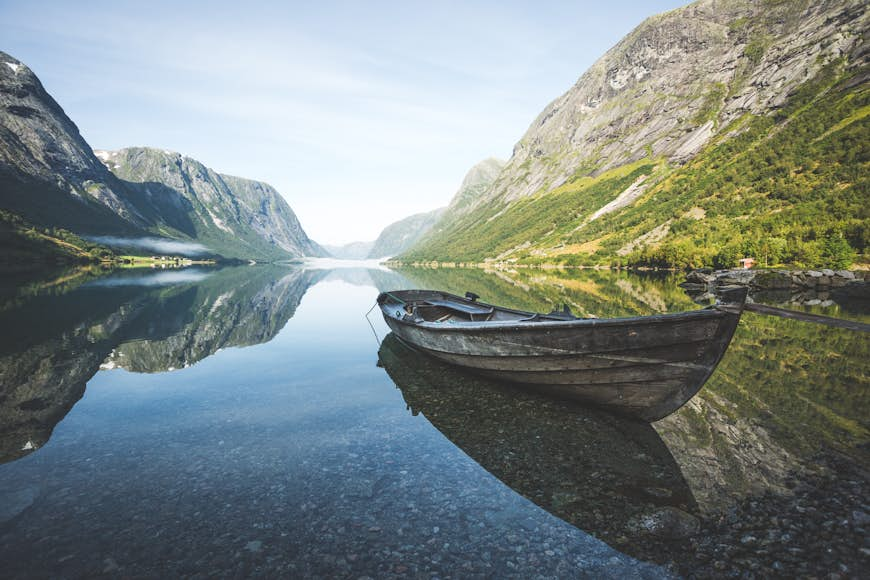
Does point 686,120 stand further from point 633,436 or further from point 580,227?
point 633,436

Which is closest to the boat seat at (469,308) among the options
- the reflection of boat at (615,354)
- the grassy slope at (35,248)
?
the reflection of boat at (615,354)

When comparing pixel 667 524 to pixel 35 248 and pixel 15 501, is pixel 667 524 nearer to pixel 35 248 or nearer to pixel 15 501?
pixel 15 501

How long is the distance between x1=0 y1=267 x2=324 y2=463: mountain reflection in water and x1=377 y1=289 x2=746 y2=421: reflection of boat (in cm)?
1098

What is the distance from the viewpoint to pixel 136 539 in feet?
17.5

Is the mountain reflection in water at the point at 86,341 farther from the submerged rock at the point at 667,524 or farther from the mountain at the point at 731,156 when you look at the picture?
the mountain at the point at 731,156

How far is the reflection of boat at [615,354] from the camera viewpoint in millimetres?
7797

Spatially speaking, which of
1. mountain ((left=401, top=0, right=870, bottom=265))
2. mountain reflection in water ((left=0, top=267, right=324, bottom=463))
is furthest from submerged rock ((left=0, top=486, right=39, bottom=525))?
mountain ((left=401, top=0, right=870, bottom=265))

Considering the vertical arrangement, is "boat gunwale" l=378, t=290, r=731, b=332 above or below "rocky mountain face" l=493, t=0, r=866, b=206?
below

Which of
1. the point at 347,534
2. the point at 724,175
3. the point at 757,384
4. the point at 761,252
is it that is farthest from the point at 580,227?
the point at 347,534

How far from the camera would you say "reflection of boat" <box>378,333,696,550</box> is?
243 inches

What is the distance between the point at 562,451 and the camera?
317 inches

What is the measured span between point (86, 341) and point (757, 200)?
115363 mm

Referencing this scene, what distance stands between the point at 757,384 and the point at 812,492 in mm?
6790

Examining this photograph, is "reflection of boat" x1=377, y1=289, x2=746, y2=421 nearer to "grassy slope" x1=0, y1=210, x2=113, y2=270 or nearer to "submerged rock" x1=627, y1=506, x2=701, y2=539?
"submerged rock" x1=627, y1=506, x2=701, y2=539
